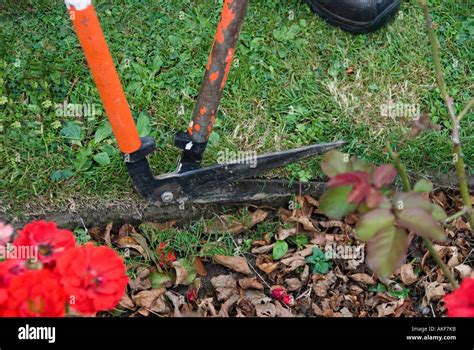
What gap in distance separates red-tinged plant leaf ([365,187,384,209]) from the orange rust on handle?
93 centimetres

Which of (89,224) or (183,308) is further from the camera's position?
(89,224)

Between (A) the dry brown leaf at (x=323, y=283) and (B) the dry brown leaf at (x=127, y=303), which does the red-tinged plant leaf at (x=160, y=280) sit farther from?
(A) the dry brown leaf at (x=323, y=283)

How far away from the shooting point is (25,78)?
2.83 m

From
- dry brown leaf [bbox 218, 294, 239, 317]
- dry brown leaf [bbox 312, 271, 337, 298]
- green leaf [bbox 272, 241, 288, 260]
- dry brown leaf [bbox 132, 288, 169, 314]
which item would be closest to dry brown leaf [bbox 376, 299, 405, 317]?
dry brown leaf [bbox 312, 271, 337, 298]

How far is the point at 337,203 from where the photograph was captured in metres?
1.47

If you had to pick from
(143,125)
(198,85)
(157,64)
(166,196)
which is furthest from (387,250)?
(157,64)

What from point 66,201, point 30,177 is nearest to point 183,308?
point 66,201

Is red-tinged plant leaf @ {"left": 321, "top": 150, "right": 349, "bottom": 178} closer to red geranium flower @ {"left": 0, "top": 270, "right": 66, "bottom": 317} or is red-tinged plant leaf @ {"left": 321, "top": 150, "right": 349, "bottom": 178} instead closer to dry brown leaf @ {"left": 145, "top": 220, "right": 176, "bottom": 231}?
red geranium flower @ {"left": 0, "top": 270, "right": 66, "bottom": 317}

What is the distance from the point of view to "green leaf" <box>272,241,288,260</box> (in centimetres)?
253

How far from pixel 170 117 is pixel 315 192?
667 mm

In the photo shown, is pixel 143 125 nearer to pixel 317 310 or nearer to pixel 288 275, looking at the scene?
pixel 288 275
